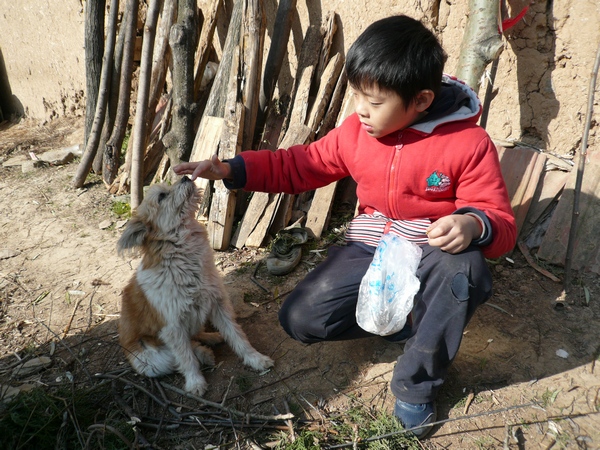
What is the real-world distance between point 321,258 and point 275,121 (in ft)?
5.33

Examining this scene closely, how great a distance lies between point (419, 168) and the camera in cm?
262

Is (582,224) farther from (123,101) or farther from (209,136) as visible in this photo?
(123,101)

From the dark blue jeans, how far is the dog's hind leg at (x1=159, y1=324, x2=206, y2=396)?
70cm

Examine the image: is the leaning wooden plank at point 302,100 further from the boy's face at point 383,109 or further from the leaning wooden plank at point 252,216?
the boy's face at point 383,109

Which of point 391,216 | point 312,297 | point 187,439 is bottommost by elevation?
point 187,439

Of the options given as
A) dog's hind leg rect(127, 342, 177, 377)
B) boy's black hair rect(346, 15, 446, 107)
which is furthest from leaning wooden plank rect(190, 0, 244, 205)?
boy's black hair rect(346, 15, 446, 107)

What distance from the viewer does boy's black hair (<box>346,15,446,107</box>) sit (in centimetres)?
230

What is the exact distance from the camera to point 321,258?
4.09m

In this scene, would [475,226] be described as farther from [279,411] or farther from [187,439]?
[187,439]

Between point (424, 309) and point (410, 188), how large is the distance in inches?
27.3

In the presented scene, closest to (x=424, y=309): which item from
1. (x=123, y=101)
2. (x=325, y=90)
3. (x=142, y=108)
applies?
(x=325, y=90)

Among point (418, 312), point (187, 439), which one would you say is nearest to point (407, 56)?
point (418, 312)

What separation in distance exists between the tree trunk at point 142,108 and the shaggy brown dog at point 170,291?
2.08 metres

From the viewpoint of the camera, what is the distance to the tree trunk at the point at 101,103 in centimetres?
545
